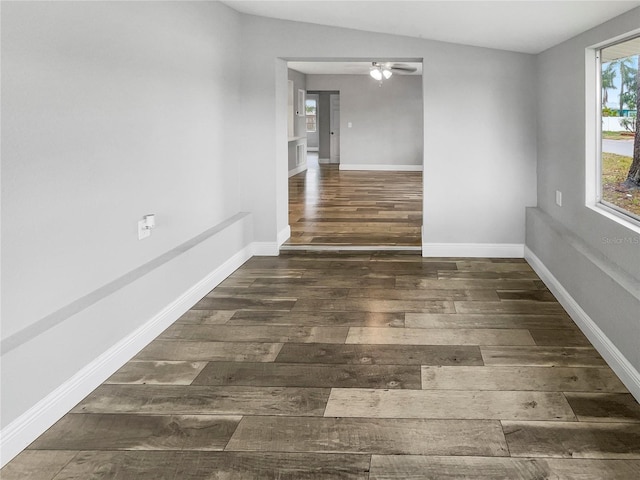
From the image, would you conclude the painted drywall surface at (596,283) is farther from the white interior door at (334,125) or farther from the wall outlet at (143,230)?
the white interior door at (334,125)

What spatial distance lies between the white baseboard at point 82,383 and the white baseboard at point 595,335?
2.42 m

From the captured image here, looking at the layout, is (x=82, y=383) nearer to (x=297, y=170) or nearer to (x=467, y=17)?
(x=467, y=17)

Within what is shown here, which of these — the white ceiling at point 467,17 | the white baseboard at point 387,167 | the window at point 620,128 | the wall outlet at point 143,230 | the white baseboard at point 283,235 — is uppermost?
the white ceiling at point 467,17

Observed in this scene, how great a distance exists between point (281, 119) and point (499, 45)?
6.66ft

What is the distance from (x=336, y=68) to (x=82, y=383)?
1180cm

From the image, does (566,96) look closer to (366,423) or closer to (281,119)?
(281,119)

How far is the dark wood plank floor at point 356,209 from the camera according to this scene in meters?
6.68

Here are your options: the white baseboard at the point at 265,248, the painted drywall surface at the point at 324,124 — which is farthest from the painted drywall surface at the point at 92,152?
the painted drywall surface at the point at 324,124

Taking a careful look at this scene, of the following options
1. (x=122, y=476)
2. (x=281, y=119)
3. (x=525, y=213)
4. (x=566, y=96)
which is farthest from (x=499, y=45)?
(x=122, y=476)

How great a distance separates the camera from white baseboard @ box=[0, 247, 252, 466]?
2344 millimetres

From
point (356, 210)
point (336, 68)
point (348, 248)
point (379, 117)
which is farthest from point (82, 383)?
point (379, 117)

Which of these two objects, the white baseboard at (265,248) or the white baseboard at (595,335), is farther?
the white baseboard at (265,248)

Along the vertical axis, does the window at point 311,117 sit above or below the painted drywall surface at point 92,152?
above

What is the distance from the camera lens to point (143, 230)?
3635 millimetres
